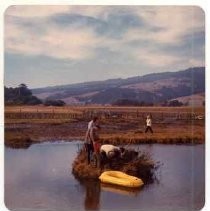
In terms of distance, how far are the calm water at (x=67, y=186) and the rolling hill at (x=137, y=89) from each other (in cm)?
18

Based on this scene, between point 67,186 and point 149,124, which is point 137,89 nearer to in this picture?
point 149,124

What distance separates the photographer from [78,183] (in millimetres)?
1984

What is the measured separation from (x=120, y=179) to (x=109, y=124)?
0.70 feet

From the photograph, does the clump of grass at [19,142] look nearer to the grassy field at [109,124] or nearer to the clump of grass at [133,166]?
the grassy field at [109,124]

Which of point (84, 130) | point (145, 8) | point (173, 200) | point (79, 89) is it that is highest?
point (145, 8)

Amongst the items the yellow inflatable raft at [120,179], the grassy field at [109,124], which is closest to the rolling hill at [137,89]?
the grassy field at [109,124]

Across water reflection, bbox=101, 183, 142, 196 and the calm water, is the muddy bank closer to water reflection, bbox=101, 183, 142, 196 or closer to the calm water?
the calm water

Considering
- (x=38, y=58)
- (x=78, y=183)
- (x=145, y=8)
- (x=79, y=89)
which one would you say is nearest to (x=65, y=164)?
(x=78, y=183)

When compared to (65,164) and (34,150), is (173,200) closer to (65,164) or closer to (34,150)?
(65,164)

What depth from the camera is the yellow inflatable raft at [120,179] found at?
197 centimetres

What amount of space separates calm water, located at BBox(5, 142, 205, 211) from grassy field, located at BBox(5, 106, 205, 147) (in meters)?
0.04

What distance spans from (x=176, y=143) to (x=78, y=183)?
1.34ft

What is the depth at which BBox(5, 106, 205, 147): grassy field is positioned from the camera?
77.7 inches

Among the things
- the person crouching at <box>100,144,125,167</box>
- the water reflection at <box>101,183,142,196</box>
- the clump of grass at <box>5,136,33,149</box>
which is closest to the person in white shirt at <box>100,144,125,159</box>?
the person crouching at <box>100,144,125,167</box>
